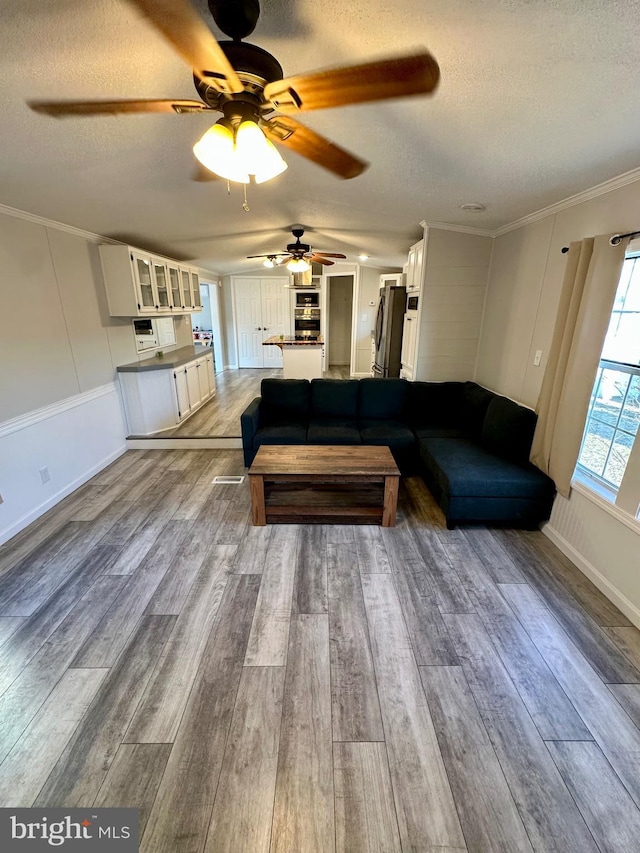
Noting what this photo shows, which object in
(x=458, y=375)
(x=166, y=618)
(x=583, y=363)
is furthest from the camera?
(x=458, y=375)

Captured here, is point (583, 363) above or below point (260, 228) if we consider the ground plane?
below

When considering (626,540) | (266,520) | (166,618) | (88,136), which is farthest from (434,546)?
(88,136)

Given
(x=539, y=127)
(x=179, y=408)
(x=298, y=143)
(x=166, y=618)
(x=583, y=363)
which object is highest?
(x=539, y=127)

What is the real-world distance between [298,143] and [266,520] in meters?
2.30

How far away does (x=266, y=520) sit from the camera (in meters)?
2.68

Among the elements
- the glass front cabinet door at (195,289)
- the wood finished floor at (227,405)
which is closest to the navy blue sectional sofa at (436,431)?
the wood finished floor at (227,405)

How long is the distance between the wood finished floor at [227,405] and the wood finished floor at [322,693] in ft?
6.63

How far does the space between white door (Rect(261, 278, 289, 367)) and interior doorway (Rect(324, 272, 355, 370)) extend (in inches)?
44.9

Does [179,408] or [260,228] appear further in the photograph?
[179,408]

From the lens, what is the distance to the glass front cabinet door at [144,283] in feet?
12.6

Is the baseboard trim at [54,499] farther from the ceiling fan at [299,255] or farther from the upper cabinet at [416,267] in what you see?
the upper cabinet at [416,267]

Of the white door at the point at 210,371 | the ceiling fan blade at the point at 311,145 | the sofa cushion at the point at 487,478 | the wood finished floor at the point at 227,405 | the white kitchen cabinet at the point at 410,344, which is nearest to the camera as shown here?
the ceiling fan blade at the point at 311,145

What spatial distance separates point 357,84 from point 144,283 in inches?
149

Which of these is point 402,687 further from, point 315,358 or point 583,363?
point 315,358
